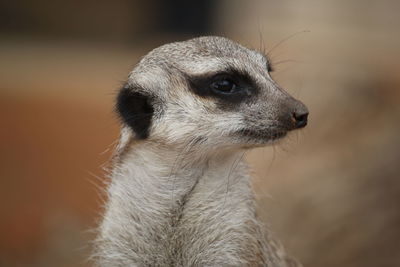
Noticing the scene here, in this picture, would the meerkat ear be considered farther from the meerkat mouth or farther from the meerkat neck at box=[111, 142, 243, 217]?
the meerkat mouth

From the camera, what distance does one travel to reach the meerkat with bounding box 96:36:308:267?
4090mm

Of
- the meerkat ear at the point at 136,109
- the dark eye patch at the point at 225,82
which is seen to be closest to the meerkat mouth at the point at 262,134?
the dark eye patch at the point at 225,82

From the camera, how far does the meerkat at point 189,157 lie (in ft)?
13.4

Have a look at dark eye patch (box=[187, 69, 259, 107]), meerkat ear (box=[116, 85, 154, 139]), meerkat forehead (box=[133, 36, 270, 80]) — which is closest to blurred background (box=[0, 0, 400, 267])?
meerkat ear (box=[116, 85, 154, 139])

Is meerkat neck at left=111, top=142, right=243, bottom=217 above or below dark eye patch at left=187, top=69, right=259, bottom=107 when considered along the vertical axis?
below

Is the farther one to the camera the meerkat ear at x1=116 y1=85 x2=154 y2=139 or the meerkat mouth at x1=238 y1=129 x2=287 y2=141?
the meerkat ear at x1=116 y1=85 x2=154 y2=139

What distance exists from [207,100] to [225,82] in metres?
0.12

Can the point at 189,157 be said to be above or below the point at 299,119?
below

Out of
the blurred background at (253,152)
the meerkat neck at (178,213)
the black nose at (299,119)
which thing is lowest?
the blurred background at (253,152)

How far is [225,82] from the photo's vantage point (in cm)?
409

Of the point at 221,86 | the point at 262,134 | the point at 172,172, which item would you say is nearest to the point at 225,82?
the point at 221,86

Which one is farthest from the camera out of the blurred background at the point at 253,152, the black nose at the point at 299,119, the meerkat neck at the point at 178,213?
the blurred background at the point at 253,152

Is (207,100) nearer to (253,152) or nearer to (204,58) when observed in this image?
(204,58)

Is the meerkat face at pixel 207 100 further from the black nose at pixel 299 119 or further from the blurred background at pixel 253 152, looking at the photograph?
the blurred background at pixel 253 152
